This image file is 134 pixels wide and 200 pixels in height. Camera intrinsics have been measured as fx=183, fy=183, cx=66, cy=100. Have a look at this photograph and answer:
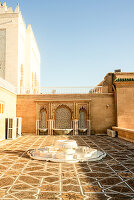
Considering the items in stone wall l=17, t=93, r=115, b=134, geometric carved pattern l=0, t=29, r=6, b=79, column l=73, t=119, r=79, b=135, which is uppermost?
geometric carved pattern l=0, t=29, r=6, b=79

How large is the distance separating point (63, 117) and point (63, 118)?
0.07 meters

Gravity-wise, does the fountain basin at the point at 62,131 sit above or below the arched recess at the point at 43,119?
below

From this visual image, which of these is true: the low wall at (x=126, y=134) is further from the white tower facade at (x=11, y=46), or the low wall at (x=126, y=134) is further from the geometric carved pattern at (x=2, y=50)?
the geometric carved pattern at (x=2, y=50)

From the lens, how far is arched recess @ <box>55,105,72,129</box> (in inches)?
518

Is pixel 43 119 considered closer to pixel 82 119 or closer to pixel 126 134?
pixel 82 119

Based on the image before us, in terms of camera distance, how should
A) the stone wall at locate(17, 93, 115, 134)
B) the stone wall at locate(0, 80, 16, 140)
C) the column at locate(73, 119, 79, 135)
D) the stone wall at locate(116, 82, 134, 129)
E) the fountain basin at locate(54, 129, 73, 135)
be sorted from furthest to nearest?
the stone wall at locate(17, 93, 115, 134) < the column at locate(73, 119, 79, 135) < the fountain basin at locate(54, 129, 73, 135) < the stone wall at locate(116, 82, 134, 129) < the stone wall at locate(0, 80, 16, 140)

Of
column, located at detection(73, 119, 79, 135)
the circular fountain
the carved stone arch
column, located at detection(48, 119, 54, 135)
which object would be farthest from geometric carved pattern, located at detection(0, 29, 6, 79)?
the circular fountain

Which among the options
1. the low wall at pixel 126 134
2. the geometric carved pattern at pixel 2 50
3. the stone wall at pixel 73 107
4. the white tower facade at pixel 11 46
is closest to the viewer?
the low wall at pixel 126 134

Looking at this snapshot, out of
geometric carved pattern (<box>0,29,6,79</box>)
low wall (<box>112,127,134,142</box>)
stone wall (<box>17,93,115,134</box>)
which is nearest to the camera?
low wall (<box>112,127,134,142</box>)

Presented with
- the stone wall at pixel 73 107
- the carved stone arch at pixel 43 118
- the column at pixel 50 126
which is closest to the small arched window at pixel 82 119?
the stone wall at pixel 73 107

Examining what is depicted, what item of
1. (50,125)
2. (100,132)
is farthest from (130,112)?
(50,125)

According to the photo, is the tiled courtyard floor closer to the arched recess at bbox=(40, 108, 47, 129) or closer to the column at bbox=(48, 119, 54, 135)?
the column at bbox=(48, 119, 54, 135)

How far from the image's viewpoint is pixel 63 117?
13.2 meters

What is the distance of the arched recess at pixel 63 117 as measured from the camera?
13.1m
